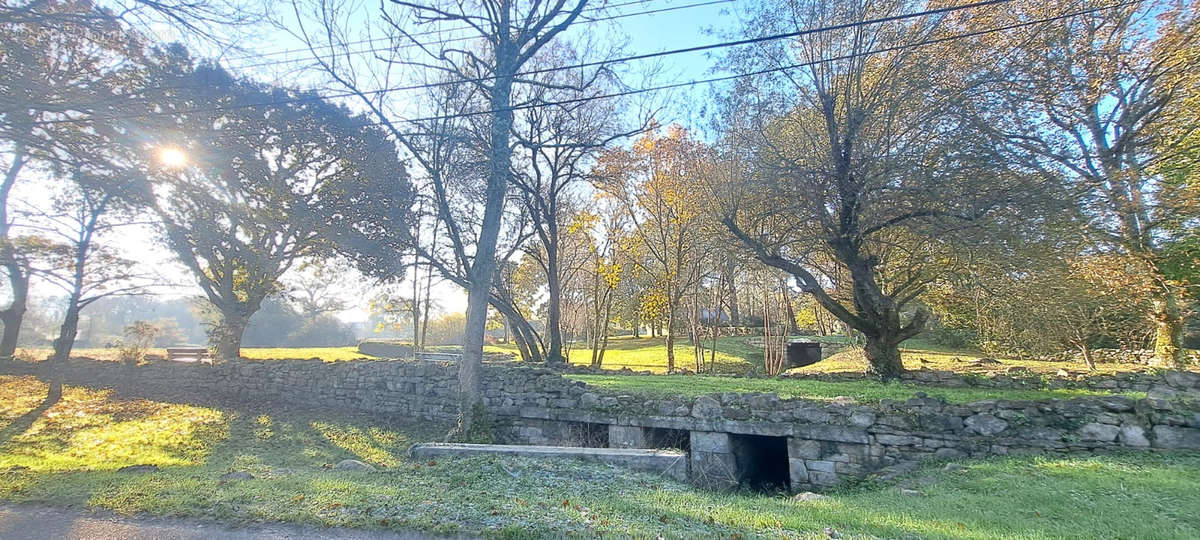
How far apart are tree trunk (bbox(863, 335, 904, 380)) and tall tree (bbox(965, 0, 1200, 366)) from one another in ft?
14.3

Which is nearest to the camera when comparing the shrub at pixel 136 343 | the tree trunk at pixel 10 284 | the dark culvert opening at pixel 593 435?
the dark culvert opening at pixel 593 435

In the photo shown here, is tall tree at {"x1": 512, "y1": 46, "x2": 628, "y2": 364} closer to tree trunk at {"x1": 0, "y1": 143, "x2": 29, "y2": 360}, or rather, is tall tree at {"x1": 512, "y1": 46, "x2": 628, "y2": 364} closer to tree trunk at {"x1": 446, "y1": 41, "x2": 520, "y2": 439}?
tree trunk at {"x1": 446, "y1": 41, "x2": 520, "y2": 439}

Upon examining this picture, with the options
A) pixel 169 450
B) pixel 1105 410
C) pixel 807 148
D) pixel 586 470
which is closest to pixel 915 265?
pixel 807 148

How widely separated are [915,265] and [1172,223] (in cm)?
486

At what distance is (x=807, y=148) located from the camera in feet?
39.2

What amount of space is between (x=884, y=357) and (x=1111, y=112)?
8.11 metres

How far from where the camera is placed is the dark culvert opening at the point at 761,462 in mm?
7938

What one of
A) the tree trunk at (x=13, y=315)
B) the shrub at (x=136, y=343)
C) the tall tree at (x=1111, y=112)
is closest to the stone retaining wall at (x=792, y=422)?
the tall tree at (x=1111, y=112)

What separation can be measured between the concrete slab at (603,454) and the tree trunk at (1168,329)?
41.9 feet

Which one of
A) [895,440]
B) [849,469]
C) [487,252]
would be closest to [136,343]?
[487,252]

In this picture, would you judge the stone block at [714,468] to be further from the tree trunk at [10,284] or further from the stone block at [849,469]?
the tree trunk at [10,284]

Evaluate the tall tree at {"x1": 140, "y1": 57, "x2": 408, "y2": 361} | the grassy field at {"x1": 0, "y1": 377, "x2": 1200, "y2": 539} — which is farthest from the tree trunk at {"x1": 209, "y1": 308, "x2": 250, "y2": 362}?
the grassy field at {"x1": 0, "y1": 377, "x2": 1200, "y2": 539}

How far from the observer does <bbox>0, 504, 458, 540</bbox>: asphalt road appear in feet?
12.4

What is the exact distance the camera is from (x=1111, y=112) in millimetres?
12383
